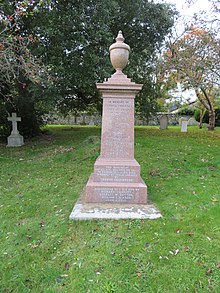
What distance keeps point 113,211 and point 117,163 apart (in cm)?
91

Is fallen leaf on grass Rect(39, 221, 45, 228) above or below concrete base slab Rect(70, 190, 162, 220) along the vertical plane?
below

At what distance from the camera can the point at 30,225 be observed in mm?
3254

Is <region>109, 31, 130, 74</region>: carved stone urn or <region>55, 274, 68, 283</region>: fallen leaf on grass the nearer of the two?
<region>55, 274, 68, 283</region>: fallen leaf on grass

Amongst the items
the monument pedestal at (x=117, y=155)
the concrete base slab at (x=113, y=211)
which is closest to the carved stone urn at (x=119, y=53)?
the monument pedestal at (x=117, y=155)

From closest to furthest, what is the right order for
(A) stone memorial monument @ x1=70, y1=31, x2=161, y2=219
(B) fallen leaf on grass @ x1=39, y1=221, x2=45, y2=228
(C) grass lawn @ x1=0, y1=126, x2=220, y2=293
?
(C) grass lawn @ x1=0, y1=126, x2=220, y2=293
(B) fallen leaf on grass @ x1=39, y1=221, x2=45, y2=228
(A) stone memorial monument @ x1=70, y1=31, x2=161, y2=219

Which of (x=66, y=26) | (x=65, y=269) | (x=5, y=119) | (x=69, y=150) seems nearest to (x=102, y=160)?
(x=65, y=269)

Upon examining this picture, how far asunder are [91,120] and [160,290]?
24.0m

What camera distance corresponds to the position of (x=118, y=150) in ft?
13.4

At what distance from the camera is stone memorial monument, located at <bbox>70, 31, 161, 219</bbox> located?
3.67m

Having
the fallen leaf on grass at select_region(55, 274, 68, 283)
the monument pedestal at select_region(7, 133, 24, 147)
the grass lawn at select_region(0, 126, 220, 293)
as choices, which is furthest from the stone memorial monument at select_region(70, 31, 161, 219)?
the monument pedestal at select_region(7, 133, 24, 147)

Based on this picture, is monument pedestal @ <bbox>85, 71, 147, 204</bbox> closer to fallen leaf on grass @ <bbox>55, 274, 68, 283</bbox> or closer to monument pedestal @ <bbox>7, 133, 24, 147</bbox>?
fallen leaf on grass @ <bbox>55, 274, 68, 283</bbox>

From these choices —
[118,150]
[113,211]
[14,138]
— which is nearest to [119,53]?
[118,150]

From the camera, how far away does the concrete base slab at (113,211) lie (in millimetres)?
3264

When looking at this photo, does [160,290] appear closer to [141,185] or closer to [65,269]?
[65,269]
